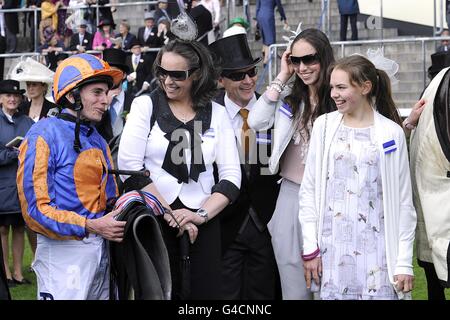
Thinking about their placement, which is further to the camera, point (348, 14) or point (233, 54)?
point (348, 14)

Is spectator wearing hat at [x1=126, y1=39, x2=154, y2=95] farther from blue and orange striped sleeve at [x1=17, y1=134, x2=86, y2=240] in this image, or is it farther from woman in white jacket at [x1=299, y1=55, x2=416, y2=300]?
blue and orange striped sleeve at [x1=17, y1=134, x2=86, y2=240]

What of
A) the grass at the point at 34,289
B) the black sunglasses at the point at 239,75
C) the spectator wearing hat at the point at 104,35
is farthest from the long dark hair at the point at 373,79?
the spectator wearing hat at the point at 104,35

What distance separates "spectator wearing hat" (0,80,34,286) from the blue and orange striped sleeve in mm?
3952

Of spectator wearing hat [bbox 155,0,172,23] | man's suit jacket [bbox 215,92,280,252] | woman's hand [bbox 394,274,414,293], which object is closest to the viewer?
woman's hand [bbox 394,274,414,293]

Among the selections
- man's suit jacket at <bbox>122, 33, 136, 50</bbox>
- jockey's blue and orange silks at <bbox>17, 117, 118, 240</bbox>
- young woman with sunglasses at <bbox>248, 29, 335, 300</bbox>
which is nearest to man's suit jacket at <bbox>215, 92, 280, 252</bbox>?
young woman with sunglasses at <bbox>248, 29, 335, 300</bbox>

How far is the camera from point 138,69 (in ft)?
57.1

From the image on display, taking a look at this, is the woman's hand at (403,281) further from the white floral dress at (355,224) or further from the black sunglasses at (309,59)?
the black sunglasses at (309,59)

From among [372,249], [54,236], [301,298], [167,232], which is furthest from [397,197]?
[54,236]

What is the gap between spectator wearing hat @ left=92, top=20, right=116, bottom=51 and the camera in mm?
19156

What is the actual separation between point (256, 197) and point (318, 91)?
0.81 meters

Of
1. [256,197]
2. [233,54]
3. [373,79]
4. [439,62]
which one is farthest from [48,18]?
[373,79]

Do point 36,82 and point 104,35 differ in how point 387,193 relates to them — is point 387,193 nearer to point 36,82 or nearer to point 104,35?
point 36,82

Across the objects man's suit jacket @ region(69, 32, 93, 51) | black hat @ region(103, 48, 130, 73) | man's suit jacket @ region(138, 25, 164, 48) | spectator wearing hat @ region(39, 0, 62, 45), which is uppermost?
spectator wearing hat @ region(39, 0, 62, 45)

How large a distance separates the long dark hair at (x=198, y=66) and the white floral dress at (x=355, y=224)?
95 cm
